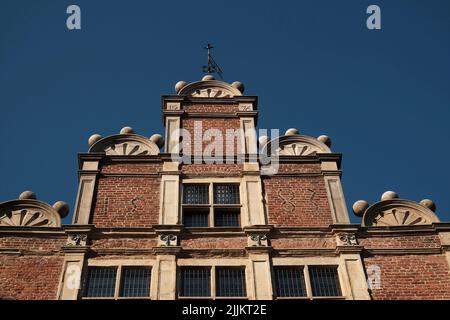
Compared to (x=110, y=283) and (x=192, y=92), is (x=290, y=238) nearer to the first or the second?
(x=110, y=283)

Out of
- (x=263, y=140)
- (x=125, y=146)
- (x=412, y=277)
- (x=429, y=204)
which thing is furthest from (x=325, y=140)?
(x=125, y=146)

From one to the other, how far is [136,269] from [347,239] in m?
4.62

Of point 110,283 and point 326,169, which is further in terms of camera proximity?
point 326,169

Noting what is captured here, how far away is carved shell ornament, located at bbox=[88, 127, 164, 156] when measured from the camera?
15656 millimetres

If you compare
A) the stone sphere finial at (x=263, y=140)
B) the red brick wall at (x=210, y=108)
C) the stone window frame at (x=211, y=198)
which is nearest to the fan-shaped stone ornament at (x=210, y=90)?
the red brick wall at (x=210, y=108)

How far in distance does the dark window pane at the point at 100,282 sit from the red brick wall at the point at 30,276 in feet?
2.10

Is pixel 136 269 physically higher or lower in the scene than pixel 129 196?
lower

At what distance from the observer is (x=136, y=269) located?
1288 cm

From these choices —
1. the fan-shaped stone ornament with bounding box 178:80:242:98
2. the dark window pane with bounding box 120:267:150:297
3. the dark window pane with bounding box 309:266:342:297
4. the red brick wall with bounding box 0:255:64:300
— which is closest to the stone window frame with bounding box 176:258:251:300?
the dark window pane with bounding box 120:267:150:297

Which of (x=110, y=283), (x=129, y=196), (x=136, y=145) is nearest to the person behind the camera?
(x=110, y=283)

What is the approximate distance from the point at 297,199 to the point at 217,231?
218 centimetres
